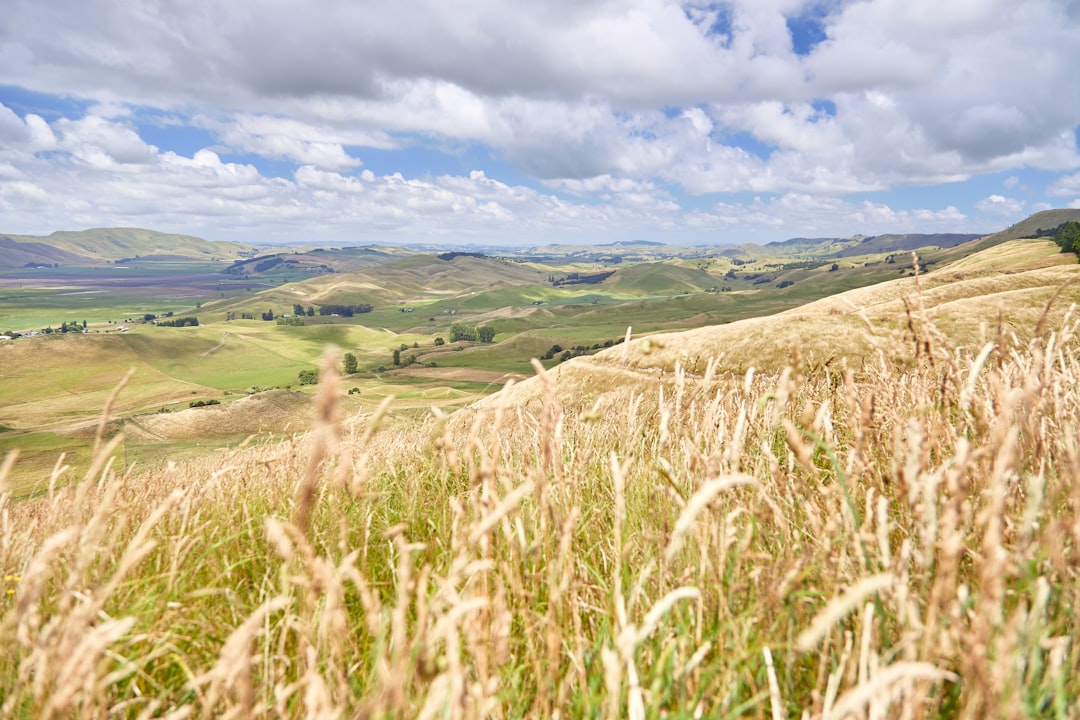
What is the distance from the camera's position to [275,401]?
489 feet

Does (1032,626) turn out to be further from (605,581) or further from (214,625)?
(214,625)

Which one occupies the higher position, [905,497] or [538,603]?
[905,497]

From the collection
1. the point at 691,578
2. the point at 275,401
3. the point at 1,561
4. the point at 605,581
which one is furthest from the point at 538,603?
the point at 275,401

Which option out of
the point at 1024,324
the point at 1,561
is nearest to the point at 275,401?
the point at 1024,324

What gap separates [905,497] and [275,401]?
162 m

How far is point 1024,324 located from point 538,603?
171ft

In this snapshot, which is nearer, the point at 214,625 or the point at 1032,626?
the point at 1032,626

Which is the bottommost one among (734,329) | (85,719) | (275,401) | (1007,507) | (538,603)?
(275,401)

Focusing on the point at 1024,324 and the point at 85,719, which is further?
the point at 1024,324

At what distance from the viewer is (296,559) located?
3627 mm

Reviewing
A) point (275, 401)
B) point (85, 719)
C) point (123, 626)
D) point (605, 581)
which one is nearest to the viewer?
point (123, 626)

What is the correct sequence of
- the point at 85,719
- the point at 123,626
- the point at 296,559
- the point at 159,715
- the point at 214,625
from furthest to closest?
the point at 296,559, the point at 214,625, the point at 159,715, the point at 85,719, the point at 123,626

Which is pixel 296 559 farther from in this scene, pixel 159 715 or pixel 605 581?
pixel 605 581

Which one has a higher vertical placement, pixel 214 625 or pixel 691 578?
pixel 691 578
